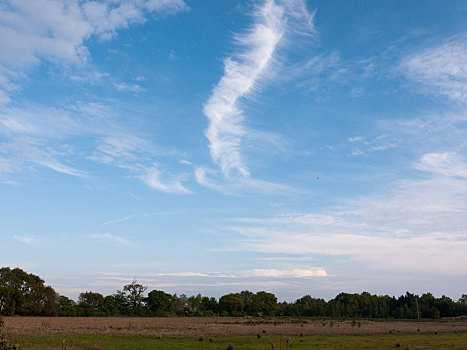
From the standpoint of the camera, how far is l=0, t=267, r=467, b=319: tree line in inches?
3740

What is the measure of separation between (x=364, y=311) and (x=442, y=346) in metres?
111

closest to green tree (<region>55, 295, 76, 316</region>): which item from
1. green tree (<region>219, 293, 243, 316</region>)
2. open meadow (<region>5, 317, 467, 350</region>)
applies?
green tree (<region>219, 293, 243, 316</region>)

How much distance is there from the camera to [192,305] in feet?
492

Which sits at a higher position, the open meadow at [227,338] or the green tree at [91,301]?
the green tree at [91,301]

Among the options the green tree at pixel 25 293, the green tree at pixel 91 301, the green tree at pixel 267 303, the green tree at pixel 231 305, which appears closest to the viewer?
the green tree at pixel 25 293

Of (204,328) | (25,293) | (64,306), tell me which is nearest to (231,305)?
(64,306)

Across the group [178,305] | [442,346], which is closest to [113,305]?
[178,305]

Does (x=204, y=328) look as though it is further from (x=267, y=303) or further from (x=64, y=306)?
(x=267, y=303)

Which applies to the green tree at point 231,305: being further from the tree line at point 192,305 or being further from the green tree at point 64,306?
the green tree at point 64,306

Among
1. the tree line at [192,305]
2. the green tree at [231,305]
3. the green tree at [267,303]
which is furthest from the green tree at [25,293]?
the green tree at [267,303]

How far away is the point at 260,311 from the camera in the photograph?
144 metres

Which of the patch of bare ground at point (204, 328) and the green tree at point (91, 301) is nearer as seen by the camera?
the patch of bare ground at point (204, 328)

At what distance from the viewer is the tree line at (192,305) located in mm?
95000

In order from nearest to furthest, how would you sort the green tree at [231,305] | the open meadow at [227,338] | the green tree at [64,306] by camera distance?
1. the open meadow at [227,338]
2. the green tree at [64,306]
3. the green tree at [231,305]
